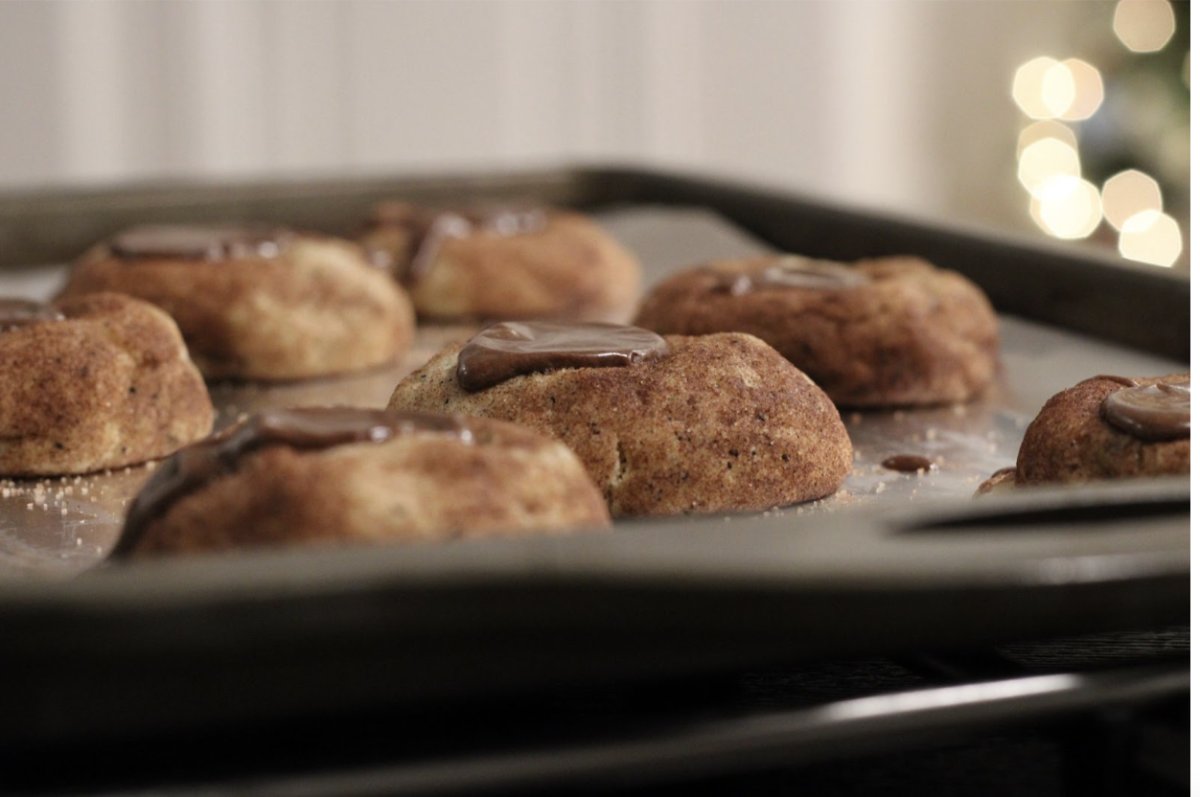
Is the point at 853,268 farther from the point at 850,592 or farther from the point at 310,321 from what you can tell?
the point at 850,592

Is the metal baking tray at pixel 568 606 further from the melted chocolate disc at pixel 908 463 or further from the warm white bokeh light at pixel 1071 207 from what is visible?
the warm white bokeh light at pixel 1071 207

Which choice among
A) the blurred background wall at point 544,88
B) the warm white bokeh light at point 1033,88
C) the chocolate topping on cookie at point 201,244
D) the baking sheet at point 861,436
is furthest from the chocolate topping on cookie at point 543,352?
the warm white bokeh light at point 1033,88

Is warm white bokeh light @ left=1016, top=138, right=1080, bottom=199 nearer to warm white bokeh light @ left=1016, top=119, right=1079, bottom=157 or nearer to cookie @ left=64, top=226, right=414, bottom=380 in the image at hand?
warm white bokeh light @ left=1016, top=119, right=1079, bottom=157

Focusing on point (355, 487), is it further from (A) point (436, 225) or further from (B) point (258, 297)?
(A) point (436, 225)

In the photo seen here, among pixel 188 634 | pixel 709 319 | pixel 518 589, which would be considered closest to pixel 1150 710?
pixel 518 589

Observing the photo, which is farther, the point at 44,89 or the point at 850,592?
the point at 44,89
